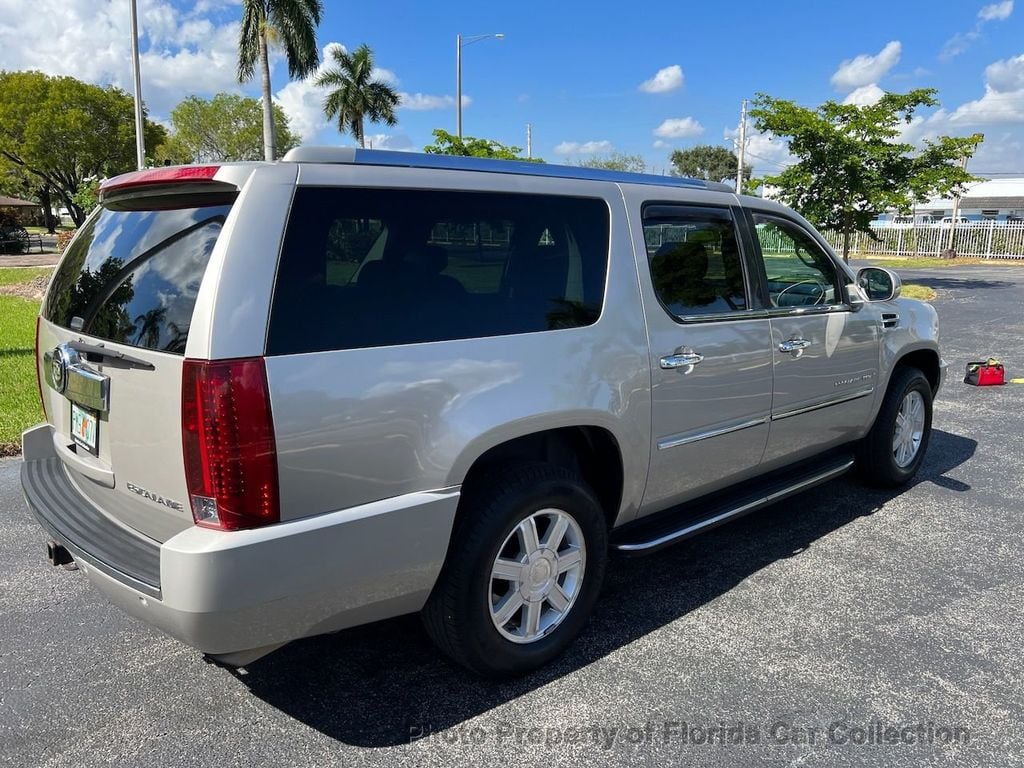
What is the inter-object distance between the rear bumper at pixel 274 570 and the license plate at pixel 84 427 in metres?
0.27

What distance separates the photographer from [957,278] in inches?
926

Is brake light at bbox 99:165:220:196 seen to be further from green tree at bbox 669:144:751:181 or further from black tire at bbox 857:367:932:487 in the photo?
green tree at bbox 669:144:751:181

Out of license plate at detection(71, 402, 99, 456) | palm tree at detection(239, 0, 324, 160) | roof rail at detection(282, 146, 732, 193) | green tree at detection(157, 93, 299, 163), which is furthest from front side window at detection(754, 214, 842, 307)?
green tree at detection(157, 93, 299, 163)

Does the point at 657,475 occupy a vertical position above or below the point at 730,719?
above

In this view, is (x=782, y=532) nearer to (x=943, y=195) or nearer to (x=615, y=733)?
(x=615, y=733)

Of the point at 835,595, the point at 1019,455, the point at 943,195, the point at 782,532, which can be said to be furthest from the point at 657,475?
the point at 943,195

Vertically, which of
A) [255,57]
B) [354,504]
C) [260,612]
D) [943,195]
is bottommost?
[260,612]

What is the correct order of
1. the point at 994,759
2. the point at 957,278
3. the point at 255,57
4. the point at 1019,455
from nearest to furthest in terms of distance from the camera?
the point at 994,759 < the point at 1019,455 < the point at 957,278 < the point at 255,57

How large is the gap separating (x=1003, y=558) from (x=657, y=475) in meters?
2.10

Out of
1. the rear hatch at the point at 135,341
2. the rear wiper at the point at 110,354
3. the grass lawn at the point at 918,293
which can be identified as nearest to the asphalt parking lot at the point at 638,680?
the rear hatch at the point at 135,341

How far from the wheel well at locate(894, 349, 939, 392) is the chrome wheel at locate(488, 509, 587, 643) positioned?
301 cm

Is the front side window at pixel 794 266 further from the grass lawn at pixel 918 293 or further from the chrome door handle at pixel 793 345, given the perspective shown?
the grass lawn at pixel 918 293

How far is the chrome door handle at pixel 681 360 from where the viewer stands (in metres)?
3.20

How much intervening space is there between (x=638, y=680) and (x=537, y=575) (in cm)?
56
